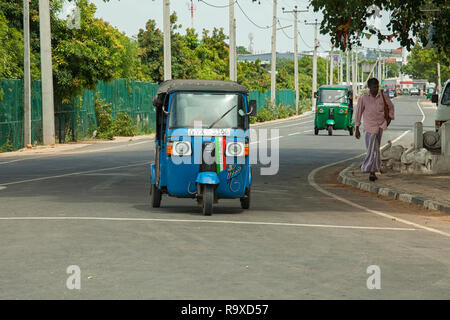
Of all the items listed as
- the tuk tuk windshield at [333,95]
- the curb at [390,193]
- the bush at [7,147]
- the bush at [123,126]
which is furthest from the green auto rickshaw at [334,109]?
the curb at [390,193]

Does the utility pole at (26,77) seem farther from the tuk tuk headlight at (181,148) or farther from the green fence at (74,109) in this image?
the tuk tuk headlight at (181,148)

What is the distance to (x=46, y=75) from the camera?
112 feet

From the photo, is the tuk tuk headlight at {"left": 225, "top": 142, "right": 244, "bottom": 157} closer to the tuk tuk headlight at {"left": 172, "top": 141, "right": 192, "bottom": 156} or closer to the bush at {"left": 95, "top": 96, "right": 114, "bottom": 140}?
the tuk tuk headlight at {"left": 172, "top": 141, "right": 192, "bottom": 156}

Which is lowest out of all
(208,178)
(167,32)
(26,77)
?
(208,178)

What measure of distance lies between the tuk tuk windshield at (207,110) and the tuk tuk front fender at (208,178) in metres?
0.78

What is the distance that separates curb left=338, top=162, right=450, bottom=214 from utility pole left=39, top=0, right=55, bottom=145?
16.2m

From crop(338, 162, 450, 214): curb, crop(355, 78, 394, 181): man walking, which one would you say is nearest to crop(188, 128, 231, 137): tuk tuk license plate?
crop(338, 162, 450, 214): curb

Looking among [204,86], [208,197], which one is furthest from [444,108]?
[208,197]

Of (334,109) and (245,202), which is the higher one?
(334,109)

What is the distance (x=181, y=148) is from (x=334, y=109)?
96.2 feet

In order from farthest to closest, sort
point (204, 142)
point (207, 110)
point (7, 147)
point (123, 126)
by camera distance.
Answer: point (123, 126) → point (7, 147) → point (207, 110) → point (204, 142)

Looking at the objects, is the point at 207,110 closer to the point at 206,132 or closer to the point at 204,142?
the point at 206,132

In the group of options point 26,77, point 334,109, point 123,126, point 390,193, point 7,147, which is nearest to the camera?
point 390,193
